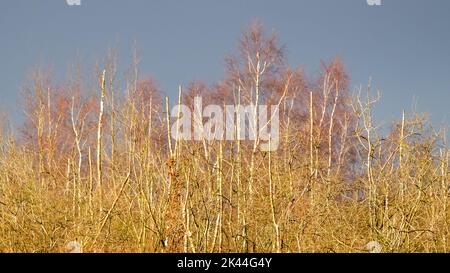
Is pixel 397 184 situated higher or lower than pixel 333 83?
lower

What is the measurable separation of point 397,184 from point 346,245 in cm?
82

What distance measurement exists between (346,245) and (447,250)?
1079 millimetres

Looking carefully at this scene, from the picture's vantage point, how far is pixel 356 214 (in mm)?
4930

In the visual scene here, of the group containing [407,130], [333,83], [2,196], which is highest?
[333,83]

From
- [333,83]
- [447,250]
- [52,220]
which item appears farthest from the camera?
[333,83]

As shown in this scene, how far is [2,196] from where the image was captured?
16.4ft
